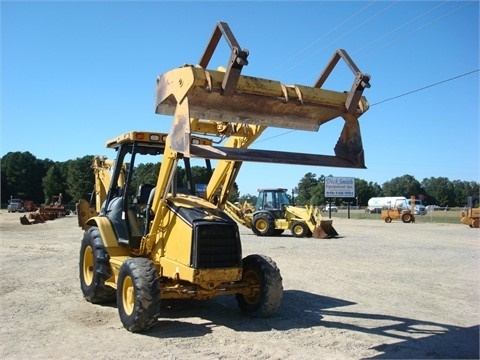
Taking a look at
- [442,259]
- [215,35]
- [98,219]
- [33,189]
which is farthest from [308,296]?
[33,189]

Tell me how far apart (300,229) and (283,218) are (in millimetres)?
1341

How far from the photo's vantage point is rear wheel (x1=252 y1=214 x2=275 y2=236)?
83.0 ft

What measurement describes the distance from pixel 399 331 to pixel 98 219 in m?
5.00

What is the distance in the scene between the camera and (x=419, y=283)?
10633mm

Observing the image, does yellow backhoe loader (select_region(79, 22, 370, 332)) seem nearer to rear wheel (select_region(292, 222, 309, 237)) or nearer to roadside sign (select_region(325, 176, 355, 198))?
rear wheel (select_region(292, 222, 309, 237))

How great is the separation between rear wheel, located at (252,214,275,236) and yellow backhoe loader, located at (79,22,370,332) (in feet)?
56.9

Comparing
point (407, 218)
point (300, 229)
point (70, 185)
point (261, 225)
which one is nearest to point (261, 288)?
point (300, 229)

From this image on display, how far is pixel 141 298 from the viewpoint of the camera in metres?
6.18

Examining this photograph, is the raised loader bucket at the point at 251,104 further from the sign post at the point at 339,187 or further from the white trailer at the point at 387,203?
the white trailer at the point at 387,203

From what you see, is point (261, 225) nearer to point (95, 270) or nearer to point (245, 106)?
point (95, 270)

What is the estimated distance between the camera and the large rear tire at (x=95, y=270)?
7738 millimetres

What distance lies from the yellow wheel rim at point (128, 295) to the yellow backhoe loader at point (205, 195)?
0.05 feet

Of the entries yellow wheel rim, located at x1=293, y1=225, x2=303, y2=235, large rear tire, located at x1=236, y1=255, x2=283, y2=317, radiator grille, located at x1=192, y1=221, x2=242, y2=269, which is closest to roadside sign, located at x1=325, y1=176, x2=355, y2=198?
yellow wheel rim, located at x1=293, y1=225, x2=303, y2=235

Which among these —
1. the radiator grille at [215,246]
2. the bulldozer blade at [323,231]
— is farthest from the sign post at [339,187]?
the radiator grille at [215,246]
